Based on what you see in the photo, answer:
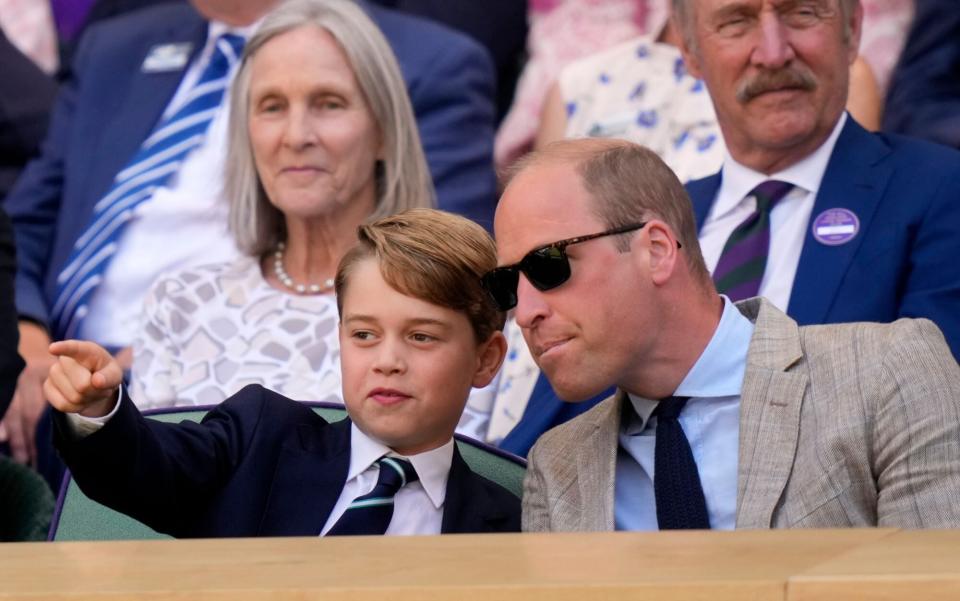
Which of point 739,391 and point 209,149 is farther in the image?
point 209,149

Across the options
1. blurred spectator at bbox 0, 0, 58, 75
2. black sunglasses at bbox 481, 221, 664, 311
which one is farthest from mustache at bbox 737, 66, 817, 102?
blurred spectator at bbox 0, 0, 58, 75

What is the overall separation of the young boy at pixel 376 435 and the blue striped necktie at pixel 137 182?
1.53 metres

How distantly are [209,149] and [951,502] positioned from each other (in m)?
2.37

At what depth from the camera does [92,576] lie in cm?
139

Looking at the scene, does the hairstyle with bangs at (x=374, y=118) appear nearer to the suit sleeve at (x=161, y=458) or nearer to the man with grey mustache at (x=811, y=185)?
the man with grey mustache at (x=811, y=185)

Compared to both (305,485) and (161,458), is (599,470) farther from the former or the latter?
(161,458)

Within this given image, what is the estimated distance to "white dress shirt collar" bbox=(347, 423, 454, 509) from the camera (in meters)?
2.24

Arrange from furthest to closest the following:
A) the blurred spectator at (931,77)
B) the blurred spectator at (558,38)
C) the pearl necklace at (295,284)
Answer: the blurred spectator at (558,38)
the blurred spectator at (931,77)
the pearl necklace at (295,284)

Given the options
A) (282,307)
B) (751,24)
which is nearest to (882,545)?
(751,24)

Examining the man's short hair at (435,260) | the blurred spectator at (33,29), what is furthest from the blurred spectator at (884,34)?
the blurred spectator at (33,29)

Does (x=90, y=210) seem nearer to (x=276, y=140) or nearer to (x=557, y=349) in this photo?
(x=276, y=140)

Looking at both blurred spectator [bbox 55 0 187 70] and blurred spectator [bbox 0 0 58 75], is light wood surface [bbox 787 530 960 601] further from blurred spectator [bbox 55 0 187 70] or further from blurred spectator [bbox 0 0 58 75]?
blurred spectator [bbox 0 0 58 75]

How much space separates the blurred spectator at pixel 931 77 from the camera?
3.59 meters

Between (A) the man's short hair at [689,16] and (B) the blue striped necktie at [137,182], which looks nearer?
(A) the man's short hair at [689,16]
